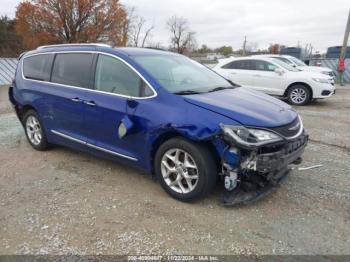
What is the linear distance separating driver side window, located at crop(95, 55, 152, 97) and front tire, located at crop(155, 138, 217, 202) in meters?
0.73

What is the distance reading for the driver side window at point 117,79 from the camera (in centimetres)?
399

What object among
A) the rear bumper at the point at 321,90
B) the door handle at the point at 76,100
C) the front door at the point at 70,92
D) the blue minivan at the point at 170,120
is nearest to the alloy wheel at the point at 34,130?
the blue minivan at the point at 170,120

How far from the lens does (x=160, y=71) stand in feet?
13.9

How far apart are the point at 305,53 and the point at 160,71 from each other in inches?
1318

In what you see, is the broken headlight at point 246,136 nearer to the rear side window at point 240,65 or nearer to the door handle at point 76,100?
the door handle at point 76,100

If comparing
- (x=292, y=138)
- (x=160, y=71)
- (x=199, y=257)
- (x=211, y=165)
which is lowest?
(x=199, y=257)

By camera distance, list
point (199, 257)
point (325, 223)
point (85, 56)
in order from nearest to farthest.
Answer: point (199, 257), point (325, 223), point (85, 56)

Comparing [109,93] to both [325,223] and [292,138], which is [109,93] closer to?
[292,138]

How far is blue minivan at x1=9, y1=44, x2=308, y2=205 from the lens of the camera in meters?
3.42

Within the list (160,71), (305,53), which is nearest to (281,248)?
(160,71)

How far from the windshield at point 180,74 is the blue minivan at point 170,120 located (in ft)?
0.06

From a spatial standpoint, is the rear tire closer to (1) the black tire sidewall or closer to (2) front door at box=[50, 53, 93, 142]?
(2) front door at box=[50, 53, 93, 142]

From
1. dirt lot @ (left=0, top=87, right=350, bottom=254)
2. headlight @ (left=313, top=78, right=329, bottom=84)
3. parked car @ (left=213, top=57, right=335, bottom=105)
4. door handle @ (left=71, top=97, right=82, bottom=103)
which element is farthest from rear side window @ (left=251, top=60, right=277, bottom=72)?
door handle @ (left=71, top=97, right=82, bottom=103)

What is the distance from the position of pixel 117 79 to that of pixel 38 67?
192 centimetres
